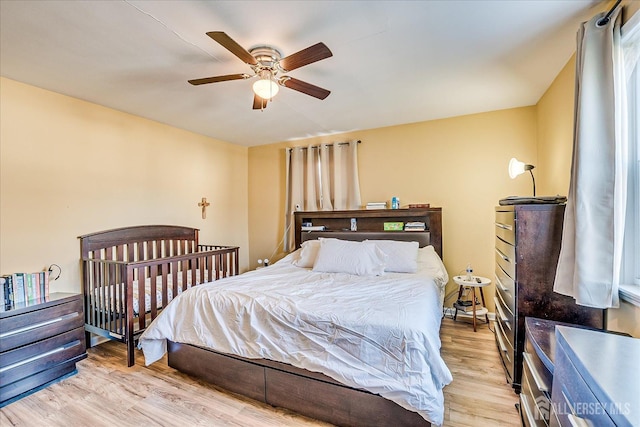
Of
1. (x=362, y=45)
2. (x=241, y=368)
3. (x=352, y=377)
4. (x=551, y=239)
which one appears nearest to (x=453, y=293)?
(x=551, y=239)

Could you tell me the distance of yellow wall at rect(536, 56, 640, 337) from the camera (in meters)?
2.32

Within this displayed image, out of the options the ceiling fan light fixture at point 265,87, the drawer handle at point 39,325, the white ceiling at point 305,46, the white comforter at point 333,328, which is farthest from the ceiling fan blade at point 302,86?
the drawer handle at point 39,325

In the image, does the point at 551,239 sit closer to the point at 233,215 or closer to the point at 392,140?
the point at 392,140

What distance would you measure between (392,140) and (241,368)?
3.31 m

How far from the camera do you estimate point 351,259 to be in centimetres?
307

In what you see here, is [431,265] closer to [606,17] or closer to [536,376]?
[536,376]

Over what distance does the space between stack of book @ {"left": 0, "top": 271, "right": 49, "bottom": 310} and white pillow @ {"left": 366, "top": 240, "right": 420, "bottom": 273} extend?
3.13m

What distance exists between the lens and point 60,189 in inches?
112

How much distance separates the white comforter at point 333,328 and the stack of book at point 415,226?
1.05m

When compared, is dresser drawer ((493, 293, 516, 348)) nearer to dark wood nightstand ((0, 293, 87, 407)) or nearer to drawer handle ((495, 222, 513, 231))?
drawer handle ((495, 222, 513, 231))

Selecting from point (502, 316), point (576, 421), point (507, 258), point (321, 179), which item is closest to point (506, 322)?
point (502, 316)

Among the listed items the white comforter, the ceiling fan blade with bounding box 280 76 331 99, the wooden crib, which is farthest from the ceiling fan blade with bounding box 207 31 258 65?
the wooden crib

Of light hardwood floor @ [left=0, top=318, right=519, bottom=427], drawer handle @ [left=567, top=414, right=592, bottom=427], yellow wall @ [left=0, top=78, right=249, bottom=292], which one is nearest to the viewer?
drawer handle @ [left=567, top=414, right=592, bottom=427]

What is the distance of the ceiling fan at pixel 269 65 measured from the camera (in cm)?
180
